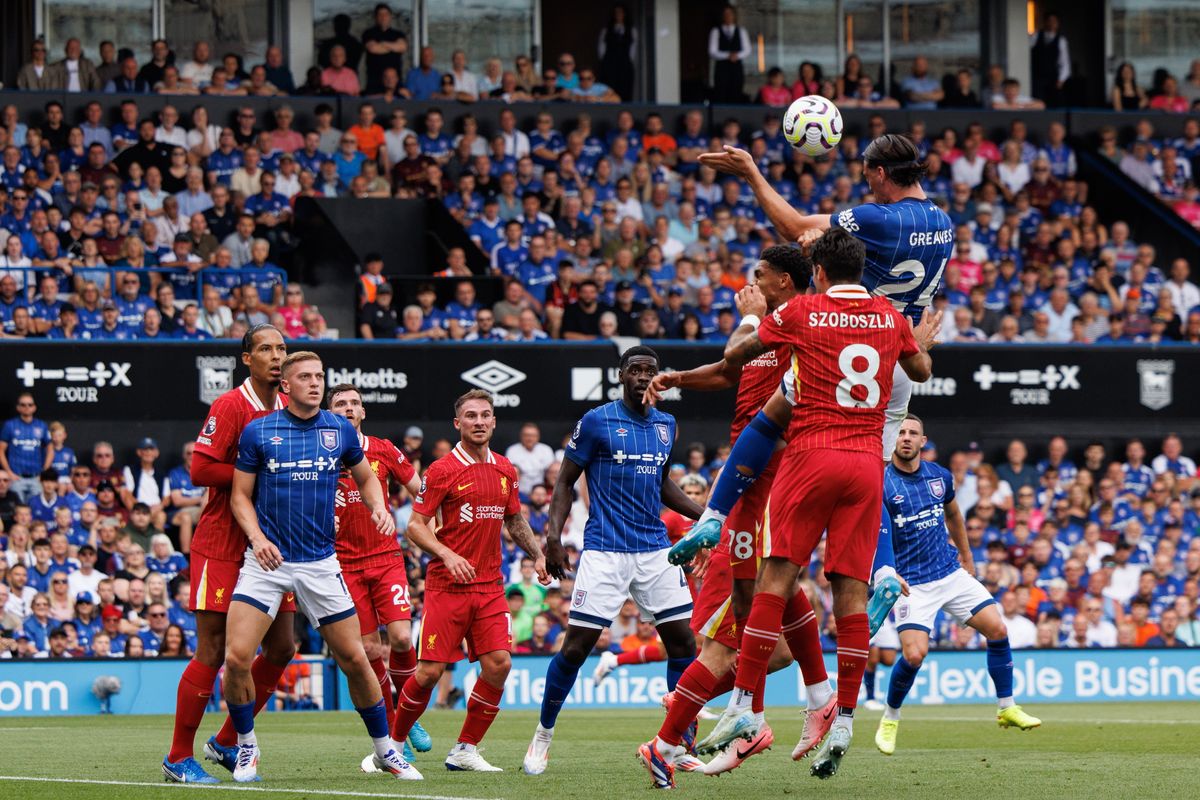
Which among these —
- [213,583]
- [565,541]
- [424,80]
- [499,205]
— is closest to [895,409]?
[213,583]

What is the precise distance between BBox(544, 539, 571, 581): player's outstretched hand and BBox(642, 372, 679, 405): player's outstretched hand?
1.58 meters

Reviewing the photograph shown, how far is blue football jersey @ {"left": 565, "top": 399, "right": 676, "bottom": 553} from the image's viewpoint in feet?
38.1

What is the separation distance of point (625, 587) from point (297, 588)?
2137mm

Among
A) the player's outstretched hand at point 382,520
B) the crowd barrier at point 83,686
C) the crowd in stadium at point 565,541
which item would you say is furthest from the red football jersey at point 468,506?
the crowd barrier at point 83,686

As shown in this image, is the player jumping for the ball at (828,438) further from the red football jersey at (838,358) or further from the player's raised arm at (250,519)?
the player's raised arm at (250,519)

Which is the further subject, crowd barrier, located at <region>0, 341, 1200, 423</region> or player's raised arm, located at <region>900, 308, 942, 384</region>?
crowd barrier, located at <region>0, 341, 1200, 423</region>

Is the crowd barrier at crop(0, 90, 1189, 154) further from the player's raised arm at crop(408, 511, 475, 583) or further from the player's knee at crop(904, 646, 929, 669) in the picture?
the player's knee at crop(904, 646, 929, 669)

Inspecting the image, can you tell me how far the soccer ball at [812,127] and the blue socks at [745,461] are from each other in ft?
4.76

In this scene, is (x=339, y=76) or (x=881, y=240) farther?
(x=339, y=76)

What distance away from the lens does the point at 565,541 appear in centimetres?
2111

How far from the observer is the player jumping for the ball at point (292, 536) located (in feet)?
33.7

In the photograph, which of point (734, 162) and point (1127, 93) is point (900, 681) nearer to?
point (734, 162)

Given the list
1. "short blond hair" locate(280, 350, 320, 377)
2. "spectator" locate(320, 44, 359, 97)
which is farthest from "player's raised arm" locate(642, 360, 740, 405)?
"spectator" locate(320, 44, 359, 97)

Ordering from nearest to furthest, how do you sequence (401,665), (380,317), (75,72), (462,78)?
(401,665) → (380,317) → (75,72) → (462,78)
